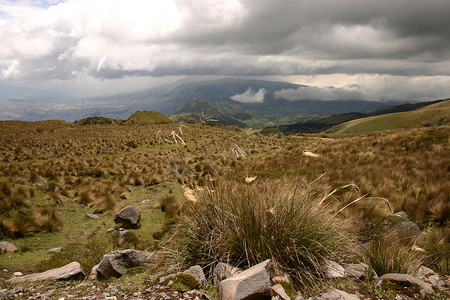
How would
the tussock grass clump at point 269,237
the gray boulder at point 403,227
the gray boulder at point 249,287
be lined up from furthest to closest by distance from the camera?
the gray boulder at point 403,227, the tussock grass clump at point 269,237, the gray boulder at point 249,287

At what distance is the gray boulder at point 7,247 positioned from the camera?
227 inches

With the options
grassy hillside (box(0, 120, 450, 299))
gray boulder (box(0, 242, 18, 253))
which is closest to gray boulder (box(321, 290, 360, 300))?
grassy hillside (box(0, 120, 450, 299))

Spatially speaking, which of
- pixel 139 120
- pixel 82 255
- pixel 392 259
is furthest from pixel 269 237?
pixel 139 120

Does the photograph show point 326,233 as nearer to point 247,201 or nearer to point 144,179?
point 247,201

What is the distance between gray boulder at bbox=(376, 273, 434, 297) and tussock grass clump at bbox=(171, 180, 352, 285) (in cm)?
69

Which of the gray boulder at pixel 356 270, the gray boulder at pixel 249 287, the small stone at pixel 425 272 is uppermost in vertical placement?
the gray boulder at pixel 249 287

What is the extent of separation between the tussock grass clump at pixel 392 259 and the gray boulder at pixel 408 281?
0.36 metres

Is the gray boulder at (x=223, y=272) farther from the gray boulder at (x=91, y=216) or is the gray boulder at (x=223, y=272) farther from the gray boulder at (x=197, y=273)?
the gray boulder at (x=91, y=216)

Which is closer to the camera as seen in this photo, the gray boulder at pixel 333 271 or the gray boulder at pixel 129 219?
the gray boulder at pixel 333 271

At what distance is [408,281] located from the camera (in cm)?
306

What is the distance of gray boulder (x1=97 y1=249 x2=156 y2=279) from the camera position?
4148 millimetres

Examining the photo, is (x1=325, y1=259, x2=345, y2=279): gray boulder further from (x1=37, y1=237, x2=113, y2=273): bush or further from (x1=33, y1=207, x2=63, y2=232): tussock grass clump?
(x1=33, y1=207, x2=63, y2=232): tussock grass clump

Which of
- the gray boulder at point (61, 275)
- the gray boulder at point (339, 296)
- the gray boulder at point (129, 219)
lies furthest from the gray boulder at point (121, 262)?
the gray boulder at point (129, 219)

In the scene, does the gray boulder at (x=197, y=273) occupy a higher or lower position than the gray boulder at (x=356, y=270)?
higher
